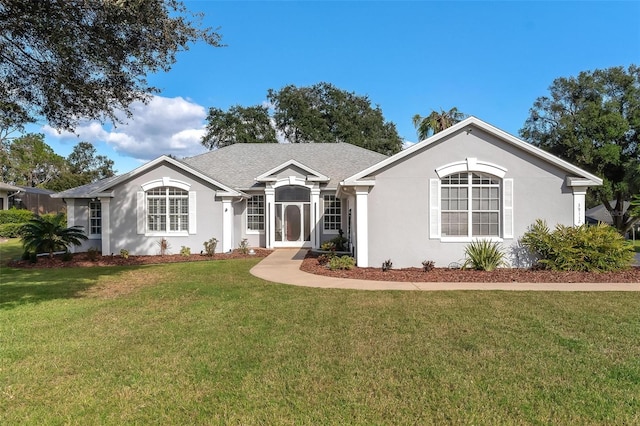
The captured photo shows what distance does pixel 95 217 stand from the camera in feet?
59.8

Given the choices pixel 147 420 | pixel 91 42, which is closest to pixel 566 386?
pixel 147 420

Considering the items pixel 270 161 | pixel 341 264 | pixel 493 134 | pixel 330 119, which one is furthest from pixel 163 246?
pixel 330 119

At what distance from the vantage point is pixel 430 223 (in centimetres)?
1206

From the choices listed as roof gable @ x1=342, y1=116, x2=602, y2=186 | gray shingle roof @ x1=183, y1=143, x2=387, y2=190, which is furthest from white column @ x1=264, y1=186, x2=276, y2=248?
roof gable @ x1=342, y1=116, x2=602, y2=186

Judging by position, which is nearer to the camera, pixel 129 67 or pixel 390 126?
pixel 129 67

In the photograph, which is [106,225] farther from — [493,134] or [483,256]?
[493,134]

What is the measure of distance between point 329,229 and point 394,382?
49.6 ft

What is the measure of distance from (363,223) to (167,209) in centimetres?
973

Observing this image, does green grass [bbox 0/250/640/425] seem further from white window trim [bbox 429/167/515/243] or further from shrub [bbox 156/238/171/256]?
shrub [bbox 156/238/171/256]

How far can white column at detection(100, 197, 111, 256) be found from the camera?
17.0 metres

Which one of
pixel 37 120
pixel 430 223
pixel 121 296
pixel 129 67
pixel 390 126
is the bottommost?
pixel 121 296

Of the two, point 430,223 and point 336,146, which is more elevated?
point 336,146

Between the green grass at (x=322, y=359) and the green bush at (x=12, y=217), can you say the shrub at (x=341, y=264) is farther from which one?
the green bush at (x=12, y=217)

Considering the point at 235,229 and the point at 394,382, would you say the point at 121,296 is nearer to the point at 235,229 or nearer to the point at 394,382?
the point at 394,382
